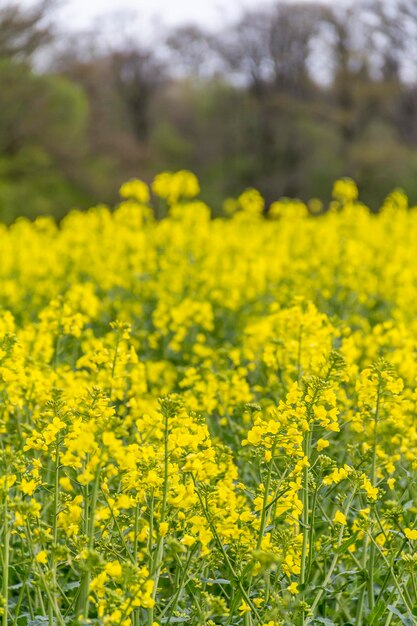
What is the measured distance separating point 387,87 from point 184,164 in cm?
610

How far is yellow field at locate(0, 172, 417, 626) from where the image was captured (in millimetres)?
2623

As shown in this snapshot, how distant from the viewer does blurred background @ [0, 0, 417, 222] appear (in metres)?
22.2

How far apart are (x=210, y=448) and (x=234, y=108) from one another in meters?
26.3

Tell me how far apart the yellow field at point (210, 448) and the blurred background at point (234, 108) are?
13.8 meters

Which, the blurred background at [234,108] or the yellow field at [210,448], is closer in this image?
the yellow field at [210,448]

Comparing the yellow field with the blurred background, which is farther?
the blurred background

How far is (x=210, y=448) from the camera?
276 cm

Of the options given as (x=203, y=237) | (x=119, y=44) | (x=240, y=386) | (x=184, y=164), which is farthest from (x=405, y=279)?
(x=119, y=44)

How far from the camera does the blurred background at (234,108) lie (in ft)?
72.7

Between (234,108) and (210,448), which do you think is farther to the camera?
(234,108)

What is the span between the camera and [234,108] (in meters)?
28.3

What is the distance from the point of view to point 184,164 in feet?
90.6

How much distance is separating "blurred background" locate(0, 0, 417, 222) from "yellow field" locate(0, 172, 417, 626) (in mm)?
13798

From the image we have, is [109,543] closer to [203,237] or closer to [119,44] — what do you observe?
[203,237]
